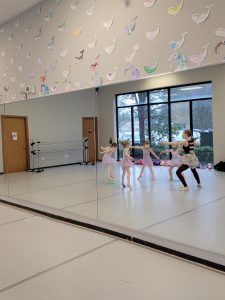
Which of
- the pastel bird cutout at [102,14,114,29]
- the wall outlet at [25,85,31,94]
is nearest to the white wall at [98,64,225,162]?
the pastel bird cutout at [102,14,114,29]

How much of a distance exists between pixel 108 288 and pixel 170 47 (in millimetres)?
2625

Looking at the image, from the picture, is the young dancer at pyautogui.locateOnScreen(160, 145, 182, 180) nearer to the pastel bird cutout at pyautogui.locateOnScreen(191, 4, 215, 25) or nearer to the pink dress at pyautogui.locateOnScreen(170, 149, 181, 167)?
the pink dress at pyautogui.locateOnScreen(170, 149, 181, 167)

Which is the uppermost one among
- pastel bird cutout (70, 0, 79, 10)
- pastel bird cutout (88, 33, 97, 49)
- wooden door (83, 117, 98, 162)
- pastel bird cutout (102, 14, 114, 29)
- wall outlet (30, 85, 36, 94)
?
pastel bird cutout (70, 0, 79, 10)

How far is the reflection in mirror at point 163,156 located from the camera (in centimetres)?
364

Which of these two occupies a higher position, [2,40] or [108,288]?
[2,40]

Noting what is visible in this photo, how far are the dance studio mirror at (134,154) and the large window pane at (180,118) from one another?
0.01 metres

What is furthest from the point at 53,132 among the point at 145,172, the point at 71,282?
the point at 71,282

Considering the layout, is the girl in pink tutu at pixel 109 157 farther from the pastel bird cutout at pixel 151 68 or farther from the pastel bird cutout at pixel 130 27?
the pastel bird cutout at pixel 130 27

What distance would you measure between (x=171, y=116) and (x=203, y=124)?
46cm

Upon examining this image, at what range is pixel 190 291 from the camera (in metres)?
2.39

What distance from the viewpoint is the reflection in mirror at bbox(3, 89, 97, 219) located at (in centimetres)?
523

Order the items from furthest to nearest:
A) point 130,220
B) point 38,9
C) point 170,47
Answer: point 38,9 < point 130,220 < point 170,47

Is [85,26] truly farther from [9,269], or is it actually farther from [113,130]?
[9,269]

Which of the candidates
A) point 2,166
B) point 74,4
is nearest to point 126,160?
point 74,4
